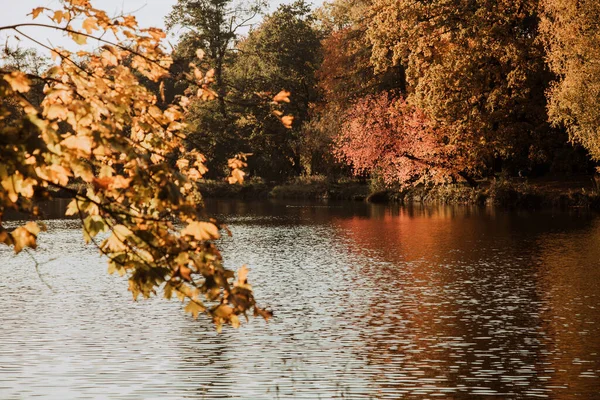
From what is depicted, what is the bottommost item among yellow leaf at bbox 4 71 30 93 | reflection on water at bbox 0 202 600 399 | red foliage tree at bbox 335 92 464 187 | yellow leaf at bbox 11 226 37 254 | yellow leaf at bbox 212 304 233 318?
reflection on water at bbox 0 202 600 399

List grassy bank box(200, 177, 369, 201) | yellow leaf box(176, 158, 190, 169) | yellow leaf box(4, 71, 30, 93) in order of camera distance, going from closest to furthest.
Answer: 1. yellow leaf box(4, 71, 30, 93)
2. yellow leaf box(176, 158, 190, 169)
3. grassy bank box(200, 177, 369, 201)

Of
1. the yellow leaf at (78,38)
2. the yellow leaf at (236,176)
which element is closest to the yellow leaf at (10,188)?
the yellow leaf at (78,38)

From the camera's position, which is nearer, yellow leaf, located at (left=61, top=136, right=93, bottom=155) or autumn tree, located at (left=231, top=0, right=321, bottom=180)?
yellow leaf, located at (left=61, top=136, right=93, bottom=155)

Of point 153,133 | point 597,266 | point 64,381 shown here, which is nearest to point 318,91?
point 597,266

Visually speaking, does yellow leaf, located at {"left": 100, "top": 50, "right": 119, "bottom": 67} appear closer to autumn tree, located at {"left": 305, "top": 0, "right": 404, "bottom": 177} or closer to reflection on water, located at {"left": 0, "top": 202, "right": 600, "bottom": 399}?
reflection on water, located at {"left": 0, "top": 202, "right": 600, "bottom": 399}

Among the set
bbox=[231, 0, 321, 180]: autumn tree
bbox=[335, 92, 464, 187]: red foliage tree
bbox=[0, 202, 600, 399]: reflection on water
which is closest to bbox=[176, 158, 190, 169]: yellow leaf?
bbox=[0, 202, 600, 399]: reflection on water

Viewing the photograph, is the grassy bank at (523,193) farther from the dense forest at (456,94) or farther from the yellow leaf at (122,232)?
the yellow leaf at (122,232)

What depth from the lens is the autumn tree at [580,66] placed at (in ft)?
117

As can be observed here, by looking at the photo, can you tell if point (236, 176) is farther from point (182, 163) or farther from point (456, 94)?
point (456, 94)

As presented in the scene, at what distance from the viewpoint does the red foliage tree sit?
45719 millimetres

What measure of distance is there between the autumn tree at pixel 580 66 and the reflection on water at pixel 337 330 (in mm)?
10394

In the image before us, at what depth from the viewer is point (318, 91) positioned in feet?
194

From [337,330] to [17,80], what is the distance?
9.91m

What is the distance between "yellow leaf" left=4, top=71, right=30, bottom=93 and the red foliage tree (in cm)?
4002
